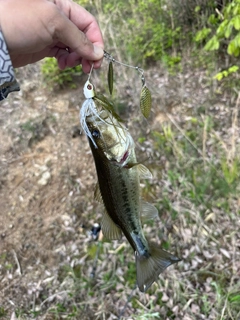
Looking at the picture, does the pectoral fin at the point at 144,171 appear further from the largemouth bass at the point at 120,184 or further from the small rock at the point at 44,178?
the small rock at the point at 44,178

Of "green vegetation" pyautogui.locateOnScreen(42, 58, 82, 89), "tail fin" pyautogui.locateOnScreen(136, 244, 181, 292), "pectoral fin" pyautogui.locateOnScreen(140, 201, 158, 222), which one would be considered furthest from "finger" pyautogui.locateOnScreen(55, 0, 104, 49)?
"green vegetation" pyautogui.locateOnScreen(42, 58, 82, 89)

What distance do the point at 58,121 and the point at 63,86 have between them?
823 millimetres

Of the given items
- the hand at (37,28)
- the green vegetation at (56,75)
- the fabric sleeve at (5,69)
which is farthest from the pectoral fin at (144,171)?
the green vegetation at (56,75)

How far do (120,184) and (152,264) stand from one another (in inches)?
20.1

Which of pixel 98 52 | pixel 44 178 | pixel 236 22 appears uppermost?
pixel 98 52

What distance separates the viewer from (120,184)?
1483 millimetres

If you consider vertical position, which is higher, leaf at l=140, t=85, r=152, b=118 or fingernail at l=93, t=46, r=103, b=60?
fingernail at l=93, t=46, r=103, b=60

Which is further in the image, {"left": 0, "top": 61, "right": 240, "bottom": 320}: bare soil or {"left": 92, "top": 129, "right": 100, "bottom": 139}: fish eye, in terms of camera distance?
{"left": 0, "top": 61, "right": 240, "bottom": 320}: bare soil

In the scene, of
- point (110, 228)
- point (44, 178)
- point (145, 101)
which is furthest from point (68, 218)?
point (145, 101)

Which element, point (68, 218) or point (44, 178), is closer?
point (68, 218)

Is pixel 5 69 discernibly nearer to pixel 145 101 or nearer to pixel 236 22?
pixel 145 101

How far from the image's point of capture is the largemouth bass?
1387mm

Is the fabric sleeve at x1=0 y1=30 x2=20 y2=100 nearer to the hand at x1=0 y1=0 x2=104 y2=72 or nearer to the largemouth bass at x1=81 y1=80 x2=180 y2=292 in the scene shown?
the hand at x1=0 y1=0 x2=104 y2=72

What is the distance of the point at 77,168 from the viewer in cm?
384
